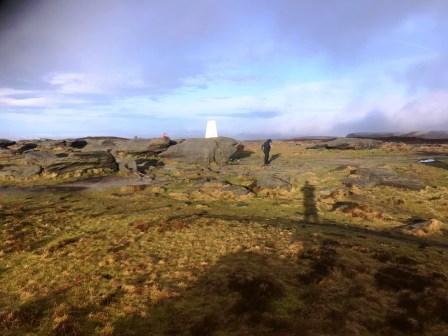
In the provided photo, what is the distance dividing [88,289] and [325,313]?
23.4ft

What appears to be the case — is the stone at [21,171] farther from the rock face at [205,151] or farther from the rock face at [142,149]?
the rock face at [205,151]

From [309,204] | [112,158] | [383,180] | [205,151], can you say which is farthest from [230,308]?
[205,151]

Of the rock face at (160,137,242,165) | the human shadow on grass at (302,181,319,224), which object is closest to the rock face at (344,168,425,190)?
the human shadow on grass at (302,181,319,224)

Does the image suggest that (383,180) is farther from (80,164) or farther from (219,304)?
(80,164)

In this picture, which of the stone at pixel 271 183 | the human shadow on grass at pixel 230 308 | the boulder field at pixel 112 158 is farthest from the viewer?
the boulder field at pixel 112 158

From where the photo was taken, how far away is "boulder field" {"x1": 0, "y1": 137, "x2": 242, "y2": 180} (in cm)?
3581

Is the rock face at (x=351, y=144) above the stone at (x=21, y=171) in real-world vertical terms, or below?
above

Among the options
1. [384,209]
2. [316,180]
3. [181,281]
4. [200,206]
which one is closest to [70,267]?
[181,281]

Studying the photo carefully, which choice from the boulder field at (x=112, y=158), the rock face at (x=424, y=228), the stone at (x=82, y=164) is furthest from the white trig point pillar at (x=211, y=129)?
the rock face at (x=424, y=228)

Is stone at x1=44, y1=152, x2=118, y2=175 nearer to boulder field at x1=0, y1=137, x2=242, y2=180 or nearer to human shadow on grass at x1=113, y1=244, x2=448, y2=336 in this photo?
boulder field at x1=0, y1=137, x2=242, y2=180

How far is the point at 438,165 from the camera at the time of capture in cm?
3919

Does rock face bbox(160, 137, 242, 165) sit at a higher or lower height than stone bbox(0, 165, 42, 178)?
higher

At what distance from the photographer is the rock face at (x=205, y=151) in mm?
46500

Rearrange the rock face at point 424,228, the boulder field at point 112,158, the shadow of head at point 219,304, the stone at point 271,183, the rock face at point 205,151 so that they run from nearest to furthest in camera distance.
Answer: the shadow of head at point 219,304 < the rock face at point 424,228 < the stone at point 271,183 < the boulder field at point 112,158 < the rock face at point 205,151
